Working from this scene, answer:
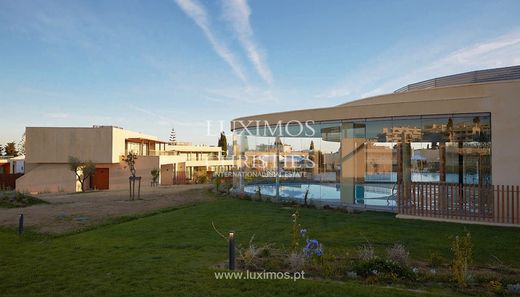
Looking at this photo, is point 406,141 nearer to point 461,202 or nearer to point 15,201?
point 461,202

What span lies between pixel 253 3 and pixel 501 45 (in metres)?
11.0

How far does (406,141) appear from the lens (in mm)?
12391

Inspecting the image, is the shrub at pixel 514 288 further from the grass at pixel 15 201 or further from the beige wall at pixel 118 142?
the beige wall at pixel 118 142

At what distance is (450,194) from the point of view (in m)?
10.4

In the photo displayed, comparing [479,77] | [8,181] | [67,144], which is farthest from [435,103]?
[8,181]

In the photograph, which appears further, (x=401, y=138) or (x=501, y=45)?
(x=501, y=45)

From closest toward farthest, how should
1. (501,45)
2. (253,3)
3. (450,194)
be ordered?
(450,194) < (501,45) < (253,3)

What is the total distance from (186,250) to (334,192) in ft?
25.2

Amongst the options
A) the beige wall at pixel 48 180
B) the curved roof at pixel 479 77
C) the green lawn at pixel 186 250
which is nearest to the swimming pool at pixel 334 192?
the green lawn at pixel 186 250

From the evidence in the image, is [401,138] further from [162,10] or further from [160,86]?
[160,86]

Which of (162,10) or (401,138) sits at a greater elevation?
(162,10)

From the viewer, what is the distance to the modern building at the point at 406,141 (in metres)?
10.4

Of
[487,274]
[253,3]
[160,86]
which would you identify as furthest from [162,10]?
[487,274]

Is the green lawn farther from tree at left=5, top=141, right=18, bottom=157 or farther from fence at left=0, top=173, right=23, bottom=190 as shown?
tree at left=5, top=141, right=18, bottom=157
